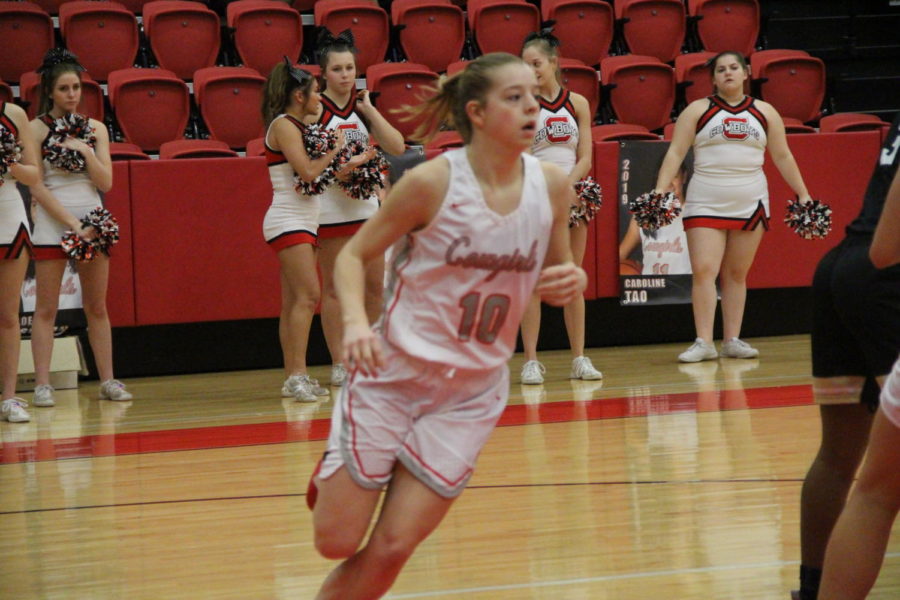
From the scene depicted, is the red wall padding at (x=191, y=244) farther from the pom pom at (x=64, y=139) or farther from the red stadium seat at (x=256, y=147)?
the pom pom at (x=64, y=139)

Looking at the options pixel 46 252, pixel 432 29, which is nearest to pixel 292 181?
pixel 46 252

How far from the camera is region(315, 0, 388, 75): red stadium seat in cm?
915

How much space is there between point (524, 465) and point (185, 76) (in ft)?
16.9

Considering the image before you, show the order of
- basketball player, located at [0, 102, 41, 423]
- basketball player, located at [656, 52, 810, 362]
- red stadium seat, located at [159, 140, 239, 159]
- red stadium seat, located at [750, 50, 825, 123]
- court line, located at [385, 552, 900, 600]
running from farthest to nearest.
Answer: red stadium seat, located at [750, 50, 825, 123], red stadium seat, located at [159, 140, 239, 159], basketball player, located at [656, 52, 810, 362], basketball player, located at [0, 102, 41, 423], court line, located at [385, 552, 900, 600]

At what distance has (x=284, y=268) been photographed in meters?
6.53

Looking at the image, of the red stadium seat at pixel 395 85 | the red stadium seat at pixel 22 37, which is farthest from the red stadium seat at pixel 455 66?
the red stadium seat at pixel 22 37

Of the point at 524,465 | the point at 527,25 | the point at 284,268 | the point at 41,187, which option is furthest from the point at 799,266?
the point at 41,187

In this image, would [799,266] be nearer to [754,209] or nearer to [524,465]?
[754,209]

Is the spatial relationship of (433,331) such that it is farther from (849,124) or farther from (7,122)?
(849,124)

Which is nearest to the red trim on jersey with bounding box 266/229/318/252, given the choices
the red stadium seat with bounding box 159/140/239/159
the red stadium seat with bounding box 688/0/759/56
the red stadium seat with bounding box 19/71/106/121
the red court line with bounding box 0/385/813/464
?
the red court line with bounding box 0/385/813/464

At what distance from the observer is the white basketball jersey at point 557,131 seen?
691cm

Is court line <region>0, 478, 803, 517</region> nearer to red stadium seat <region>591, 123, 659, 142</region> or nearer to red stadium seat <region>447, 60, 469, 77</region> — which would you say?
red stadium seat <region>591, 123, 659, 142</region>

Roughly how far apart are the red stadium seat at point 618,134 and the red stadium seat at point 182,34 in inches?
108

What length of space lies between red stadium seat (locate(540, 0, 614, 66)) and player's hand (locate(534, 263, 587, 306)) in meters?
7.17
